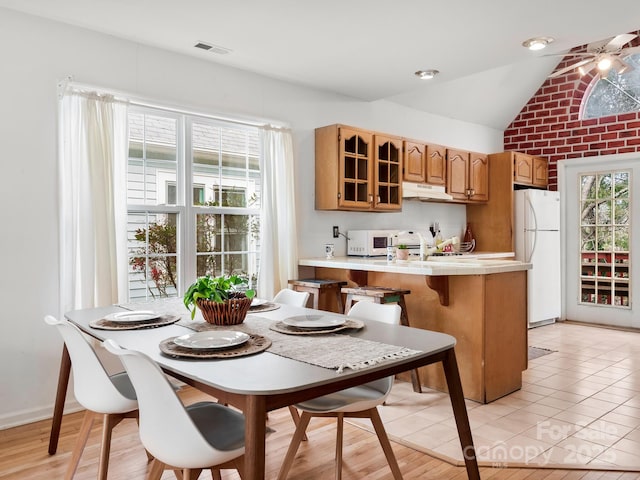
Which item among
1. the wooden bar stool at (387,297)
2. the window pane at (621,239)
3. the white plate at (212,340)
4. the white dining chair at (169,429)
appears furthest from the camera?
the window pane at (621,239)

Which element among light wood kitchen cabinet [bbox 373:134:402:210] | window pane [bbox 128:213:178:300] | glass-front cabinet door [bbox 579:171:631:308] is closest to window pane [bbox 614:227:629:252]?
glass-front cabinet door [bbox 579:171:631:308]

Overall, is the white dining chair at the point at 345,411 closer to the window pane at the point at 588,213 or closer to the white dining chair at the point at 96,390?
the white dining chair at the point at 96,390

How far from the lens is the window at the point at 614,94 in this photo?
5.59 metres

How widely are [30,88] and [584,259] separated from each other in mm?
6008

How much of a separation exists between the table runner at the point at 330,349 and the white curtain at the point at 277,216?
1910 millimetres

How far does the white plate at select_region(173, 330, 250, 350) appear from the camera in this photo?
173 centimetres

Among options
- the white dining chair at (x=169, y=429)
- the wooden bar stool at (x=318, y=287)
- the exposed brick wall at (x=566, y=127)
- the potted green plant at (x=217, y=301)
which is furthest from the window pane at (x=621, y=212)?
the white dining chair at (x=169, y=429)

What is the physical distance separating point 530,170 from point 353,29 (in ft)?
12.4

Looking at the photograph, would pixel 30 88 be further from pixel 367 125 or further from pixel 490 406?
pixel 490 406

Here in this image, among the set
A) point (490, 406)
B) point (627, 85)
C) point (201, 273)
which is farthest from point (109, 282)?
point (627, 85)

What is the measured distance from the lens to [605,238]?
5.86m

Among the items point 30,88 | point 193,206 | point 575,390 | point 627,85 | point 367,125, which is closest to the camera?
point 30,88

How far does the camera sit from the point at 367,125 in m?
5.04

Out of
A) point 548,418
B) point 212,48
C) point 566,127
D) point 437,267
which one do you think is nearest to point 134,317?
point 437,267
